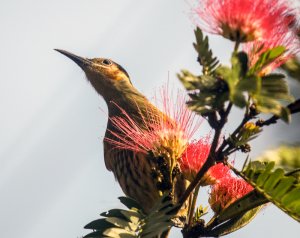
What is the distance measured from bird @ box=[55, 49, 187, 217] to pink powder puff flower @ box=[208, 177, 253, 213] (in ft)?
0.46

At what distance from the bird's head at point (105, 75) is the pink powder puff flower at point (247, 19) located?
133 inches

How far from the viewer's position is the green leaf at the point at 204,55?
218cm

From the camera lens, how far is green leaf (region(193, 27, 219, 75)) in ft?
7.14

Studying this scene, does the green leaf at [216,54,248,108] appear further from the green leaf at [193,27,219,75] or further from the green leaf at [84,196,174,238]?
the green leaf at [84,196,174,238]

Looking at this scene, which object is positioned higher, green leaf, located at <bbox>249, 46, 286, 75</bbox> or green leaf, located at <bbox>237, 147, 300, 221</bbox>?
green leaf, located at <bbox>249, 46, 286, 75</bbox>

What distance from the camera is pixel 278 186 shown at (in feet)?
7.76

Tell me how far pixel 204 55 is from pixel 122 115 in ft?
8.77

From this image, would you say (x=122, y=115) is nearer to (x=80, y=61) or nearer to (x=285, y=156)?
(x=80, y=61)

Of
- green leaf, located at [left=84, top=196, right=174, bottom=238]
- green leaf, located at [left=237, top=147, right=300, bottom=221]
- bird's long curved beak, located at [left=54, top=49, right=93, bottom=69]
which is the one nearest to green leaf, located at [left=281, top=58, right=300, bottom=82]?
green leaf, located at [left=237, top=147, right=300, bottom=221]

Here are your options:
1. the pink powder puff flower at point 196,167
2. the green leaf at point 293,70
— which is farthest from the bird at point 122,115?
the green leaf at point 293,70

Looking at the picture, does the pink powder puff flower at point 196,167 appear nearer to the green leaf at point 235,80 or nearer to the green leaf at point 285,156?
the green leaf at point 285,156

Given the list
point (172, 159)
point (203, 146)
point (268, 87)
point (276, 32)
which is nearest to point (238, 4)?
point (276, 32)

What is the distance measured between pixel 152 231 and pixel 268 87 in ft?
2.63

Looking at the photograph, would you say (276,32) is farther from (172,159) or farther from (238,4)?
(172,159)
